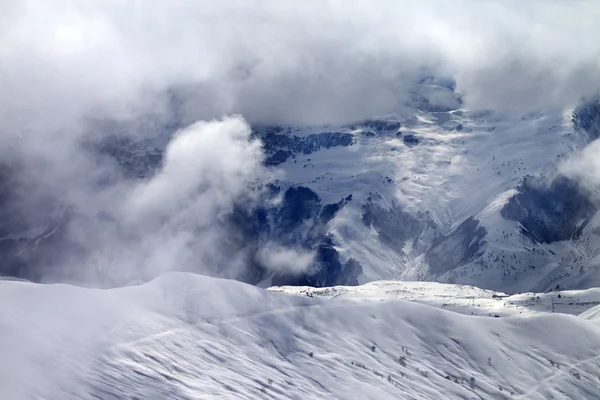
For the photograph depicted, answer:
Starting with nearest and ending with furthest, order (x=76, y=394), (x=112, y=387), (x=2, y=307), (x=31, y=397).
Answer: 1. (x=31, y=397)
2. (x=76, y=394)
3. (x=112, y=387)
4. (x=2, y=307)

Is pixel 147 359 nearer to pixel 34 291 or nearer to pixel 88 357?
pixel 88 357

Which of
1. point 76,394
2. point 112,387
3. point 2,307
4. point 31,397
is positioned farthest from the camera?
point 2,307

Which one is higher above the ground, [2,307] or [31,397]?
[2,307]

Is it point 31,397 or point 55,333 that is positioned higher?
point 55,333

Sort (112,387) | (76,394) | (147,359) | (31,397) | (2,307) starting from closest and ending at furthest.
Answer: (31,397), (76,394), (112,387), (2,307), (147,359)

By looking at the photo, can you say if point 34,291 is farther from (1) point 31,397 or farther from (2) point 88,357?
(1) point 31,397

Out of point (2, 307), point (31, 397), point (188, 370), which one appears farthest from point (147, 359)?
point (31, 397)

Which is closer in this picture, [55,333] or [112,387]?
[112,387]

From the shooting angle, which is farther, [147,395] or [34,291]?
[34,291]

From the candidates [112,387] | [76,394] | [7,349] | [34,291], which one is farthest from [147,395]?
[34,291]
